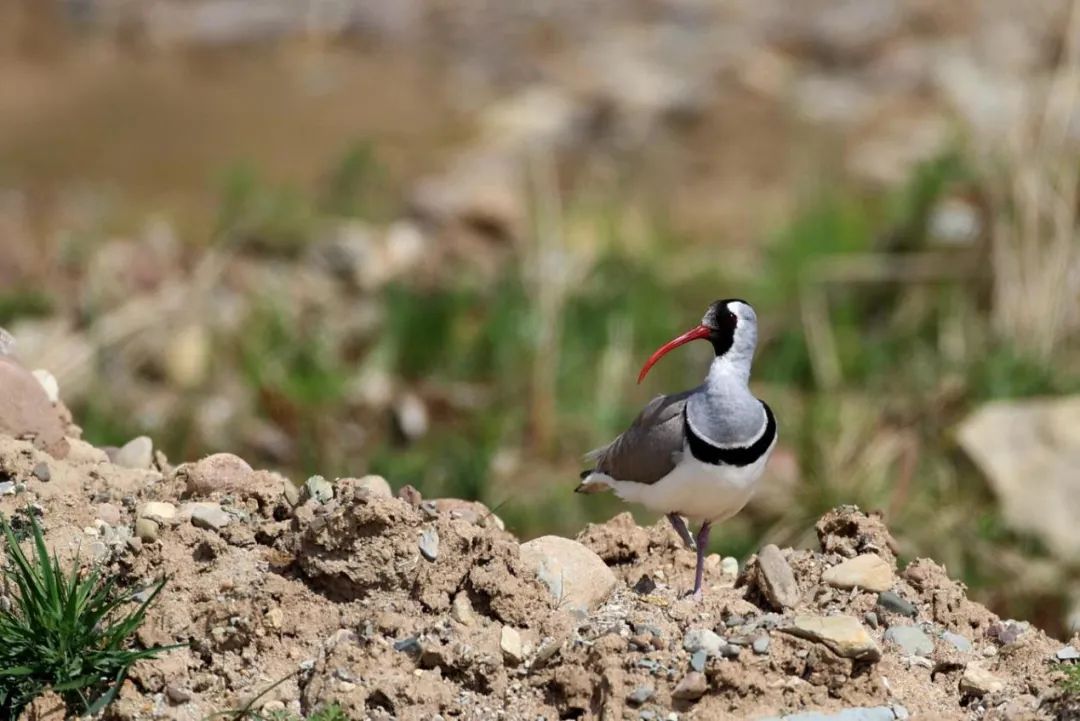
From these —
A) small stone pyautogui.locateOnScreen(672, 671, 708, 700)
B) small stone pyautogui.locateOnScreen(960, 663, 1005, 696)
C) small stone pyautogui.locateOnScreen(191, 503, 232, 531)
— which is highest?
small stone pyautogui.locateOnScreen(191, 503, 232, 531)

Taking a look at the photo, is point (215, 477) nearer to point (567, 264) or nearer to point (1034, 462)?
point (1034, 462)

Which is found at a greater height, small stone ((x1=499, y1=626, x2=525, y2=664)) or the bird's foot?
the bird's foot

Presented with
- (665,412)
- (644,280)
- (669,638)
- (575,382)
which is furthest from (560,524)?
(669,638)

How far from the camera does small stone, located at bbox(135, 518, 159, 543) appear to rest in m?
4.09

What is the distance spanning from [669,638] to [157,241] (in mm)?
6674

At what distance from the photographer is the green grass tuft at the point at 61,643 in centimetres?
368

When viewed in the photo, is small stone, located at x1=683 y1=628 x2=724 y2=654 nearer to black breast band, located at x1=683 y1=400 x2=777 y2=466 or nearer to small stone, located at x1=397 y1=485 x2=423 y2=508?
black breast band, located at x1=683 y1=400 x2=777 y2=466

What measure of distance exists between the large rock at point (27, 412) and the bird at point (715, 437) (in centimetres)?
156

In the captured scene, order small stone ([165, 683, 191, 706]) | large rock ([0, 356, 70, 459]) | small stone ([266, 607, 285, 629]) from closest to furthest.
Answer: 1. small stone ([165, 683, 191, 706])
2. small stone ([266, 607, 285, 629])
3. large rock ([0, 356, 70, 459])

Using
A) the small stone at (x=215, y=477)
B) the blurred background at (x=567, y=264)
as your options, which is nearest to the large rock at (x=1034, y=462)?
the blurred background at (x=567, y=264)

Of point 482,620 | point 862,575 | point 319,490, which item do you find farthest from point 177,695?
point 862,575

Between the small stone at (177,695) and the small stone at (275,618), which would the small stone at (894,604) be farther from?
the small stone at (177,695)

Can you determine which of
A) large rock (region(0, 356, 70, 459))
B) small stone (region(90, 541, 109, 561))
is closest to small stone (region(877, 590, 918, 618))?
small stone (region(90, 541, 109, 561))

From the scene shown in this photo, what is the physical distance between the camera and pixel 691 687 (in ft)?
12.1
